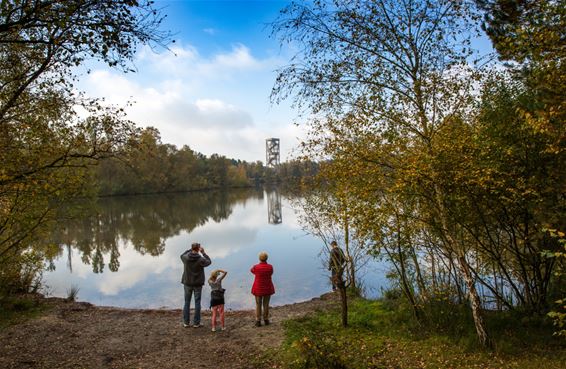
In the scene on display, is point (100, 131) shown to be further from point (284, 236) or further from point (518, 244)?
point (284, 236)

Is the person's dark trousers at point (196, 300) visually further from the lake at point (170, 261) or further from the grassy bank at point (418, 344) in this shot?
the lake at point (170, 261)

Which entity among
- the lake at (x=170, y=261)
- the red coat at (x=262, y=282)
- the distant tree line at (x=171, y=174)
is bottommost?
the lake at (x=170, y=261)

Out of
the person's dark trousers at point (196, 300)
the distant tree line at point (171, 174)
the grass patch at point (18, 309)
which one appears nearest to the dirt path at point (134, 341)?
the person's dark trousers at point (196, 300)

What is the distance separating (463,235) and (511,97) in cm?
295

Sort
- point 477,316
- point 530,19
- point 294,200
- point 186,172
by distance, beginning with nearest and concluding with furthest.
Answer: point 530,19 < point 477,316 < point 294,200 < point 186,172

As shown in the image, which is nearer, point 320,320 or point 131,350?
point 131,350

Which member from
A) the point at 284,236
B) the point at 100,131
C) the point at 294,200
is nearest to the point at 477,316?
the point at 294,200

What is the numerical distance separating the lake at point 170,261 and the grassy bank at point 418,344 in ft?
15.4

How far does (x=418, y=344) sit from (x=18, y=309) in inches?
446

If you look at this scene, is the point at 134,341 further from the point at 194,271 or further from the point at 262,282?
the point at 262,282

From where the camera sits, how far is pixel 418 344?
23.2 feet

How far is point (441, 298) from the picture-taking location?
8320 millimetres

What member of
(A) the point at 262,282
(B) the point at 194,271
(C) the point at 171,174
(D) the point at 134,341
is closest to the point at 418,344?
(A) the point at 262,282

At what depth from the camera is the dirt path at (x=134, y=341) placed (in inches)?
284
